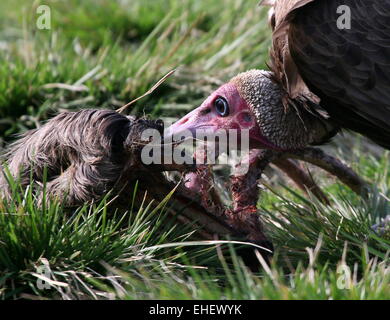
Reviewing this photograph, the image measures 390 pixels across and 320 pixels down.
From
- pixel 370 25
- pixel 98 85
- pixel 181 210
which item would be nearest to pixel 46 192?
pixel 181 210

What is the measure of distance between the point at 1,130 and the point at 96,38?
71.0 inches

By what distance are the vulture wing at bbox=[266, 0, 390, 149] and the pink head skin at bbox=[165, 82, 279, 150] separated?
24 cm

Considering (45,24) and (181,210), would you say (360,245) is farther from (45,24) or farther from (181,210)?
(45,24)

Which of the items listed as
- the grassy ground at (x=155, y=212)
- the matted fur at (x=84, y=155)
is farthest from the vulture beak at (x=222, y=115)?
the matted fur at (x=84, y=155)

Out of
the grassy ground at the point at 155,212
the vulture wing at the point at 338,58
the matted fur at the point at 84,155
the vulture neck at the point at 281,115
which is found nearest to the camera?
the grassy ground at the point at 155,212

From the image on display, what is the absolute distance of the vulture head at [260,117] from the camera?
3.31m

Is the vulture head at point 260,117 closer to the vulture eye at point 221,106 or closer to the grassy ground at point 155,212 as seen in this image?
the vulture eye at point 221,106

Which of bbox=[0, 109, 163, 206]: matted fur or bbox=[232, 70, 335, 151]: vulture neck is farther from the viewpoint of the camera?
bbox=[232, 70, 335, 151]: vulture neck

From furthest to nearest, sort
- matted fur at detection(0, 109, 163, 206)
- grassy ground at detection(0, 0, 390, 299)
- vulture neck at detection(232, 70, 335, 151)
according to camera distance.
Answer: vulture neck at detection(232, 70, 335, 151) → matted fur at detection(0, 109, 163, 206) → grassy ground at detection(0, 0, 390, 299)

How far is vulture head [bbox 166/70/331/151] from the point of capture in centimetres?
331

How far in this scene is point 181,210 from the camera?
2.88 m

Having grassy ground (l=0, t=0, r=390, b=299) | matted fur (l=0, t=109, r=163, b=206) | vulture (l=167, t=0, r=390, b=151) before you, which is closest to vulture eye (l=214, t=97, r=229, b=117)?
vulture (l=167, t=0, r=390, b=151)

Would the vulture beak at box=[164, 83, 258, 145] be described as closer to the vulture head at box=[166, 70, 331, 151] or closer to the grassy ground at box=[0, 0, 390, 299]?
the vulture head at box=[166, 70, 331, 151]

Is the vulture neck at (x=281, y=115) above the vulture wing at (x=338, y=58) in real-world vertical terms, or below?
below
